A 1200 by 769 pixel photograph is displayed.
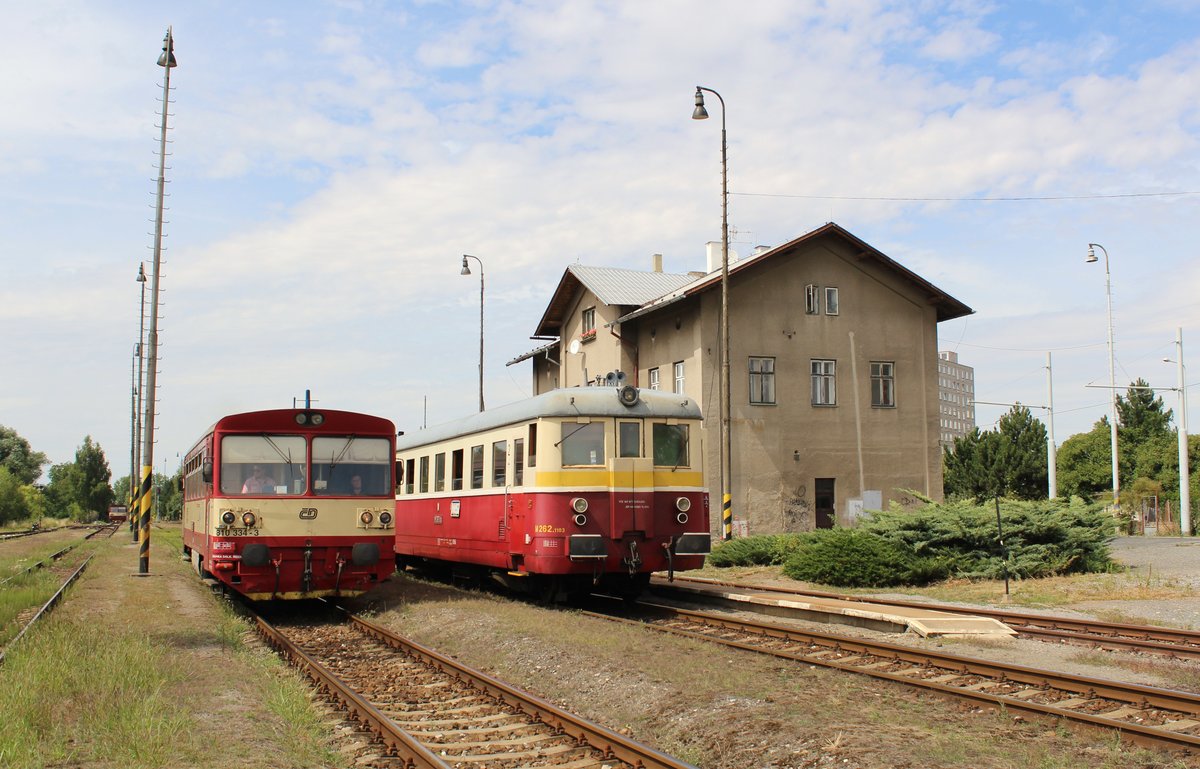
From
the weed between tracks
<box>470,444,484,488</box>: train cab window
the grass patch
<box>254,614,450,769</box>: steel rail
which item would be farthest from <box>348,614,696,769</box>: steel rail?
<box>470,444,484,488</box>: train cab window

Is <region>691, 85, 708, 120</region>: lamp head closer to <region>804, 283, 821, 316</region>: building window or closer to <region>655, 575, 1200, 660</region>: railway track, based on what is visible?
<region>804, 283, 821, 316</region>: building window

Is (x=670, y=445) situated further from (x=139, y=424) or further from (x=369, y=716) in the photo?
(x=139, y=424)

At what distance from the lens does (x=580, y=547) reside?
44.0ft

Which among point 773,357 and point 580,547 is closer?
point 580,547

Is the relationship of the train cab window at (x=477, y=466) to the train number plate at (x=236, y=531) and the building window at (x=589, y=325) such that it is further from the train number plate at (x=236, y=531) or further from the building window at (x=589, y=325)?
the building window at (x=589, y=325)

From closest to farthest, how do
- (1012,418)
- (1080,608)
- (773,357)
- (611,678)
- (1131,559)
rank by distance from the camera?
(611,678), (1080,608), (1131,559), (773,357), (1012,418)

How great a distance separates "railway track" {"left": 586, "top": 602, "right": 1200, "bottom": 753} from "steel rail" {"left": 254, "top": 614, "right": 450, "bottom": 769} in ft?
12.9

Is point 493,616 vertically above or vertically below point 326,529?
below

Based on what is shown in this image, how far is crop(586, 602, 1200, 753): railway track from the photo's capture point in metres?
7.04

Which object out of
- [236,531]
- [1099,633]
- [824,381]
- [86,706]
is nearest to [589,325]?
[824,381]

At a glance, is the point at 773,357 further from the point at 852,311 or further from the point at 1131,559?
the point at 1131,559

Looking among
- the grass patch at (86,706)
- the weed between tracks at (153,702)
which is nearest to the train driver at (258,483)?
the weed between tracks at (153,702)

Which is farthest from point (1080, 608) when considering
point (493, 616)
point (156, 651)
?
point (156, 651)

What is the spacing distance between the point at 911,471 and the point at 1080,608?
57.8 feet
